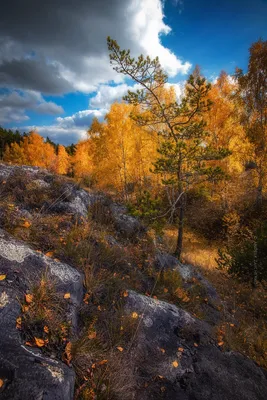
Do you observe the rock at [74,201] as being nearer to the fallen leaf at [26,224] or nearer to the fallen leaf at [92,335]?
the fallen leaf at [26,224]

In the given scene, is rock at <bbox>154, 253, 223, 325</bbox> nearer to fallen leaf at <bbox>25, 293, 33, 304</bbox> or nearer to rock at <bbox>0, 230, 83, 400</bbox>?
rock at <bbox>0, 230, 83, 400</bbox>

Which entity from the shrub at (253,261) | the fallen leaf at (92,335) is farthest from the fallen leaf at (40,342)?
the shrub at (253,261)

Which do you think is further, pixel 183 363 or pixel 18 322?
pixel 183 363

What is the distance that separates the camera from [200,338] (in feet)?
11.1

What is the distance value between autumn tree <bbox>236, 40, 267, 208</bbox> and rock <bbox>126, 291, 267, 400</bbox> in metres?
11.6

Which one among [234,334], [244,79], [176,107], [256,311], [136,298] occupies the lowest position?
[256,311]

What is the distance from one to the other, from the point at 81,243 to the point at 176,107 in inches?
212

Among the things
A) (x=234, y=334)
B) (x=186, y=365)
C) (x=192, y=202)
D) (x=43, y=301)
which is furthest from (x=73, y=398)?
(x=192, y=202)

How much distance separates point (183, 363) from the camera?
113 inches

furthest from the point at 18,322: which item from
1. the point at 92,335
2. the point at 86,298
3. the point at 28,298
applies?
the point at 86,298

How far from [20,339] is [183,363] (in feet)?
7.51

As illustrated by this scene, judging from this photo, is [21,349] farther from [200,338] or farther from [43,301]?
[200,338]

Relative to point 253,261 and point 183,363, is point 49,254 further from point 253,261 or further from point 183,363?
point 253,261

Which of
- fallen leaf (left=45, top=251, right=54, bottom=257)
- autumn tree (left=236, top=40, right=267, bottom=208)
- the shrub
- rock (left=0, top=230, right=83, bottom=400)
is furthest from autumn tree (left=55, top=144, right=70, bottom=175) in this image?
rock (left=0, top=230, right=83, bottom=400)
